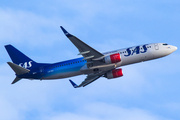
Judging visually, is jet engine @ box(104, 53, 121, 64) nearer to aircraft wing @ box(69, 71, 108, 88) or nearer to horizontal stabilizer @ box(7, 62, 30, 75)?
aircraft wing @ box(69, 71, 108, 88)

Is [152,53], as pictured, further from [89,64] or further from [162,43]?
[89,64]

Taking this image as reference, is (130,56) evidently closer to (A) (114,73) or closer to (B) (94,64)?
(A) (114,73)

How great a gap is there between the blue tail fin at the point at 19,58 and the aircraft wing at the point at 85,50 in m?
13.4

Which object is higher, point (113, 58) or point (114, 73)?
point (113, 58)

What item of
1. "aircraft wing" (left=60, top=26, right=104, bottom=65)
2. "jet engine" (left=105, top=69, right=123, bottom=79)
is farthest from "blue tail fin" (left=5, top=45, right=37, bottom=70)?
"jet engine" (left=105, top=69, right=123, bottom=79)

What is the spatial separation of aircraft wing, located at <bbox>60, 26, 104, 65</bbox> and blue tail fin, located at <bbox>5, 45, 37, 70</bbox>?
13431 mm

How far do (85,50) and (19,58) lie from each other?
1669 centimetres

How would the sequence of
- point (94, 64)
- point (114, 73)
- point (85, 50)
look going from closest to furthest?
1. point (85, 50)
2. point (94, 64)
3. point (114, 73)

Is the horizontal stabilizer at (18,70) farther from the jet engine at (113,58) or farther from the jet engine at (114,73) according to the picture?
the jet engine at (114,73)

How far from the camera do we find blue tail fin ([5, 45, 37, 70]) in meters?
64.2

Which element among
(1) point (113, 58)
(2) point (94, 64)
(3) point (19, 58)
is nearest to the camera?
(1) point (113, 58)

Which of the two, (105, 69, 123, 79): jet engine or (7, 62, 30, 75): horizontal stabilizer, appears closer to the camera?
(7, 62, 30, 75): horizontal stabilizer

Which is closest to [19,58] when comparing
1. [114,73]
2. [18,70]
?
[18,70]

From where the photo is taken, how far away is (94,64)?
59.6 meters
